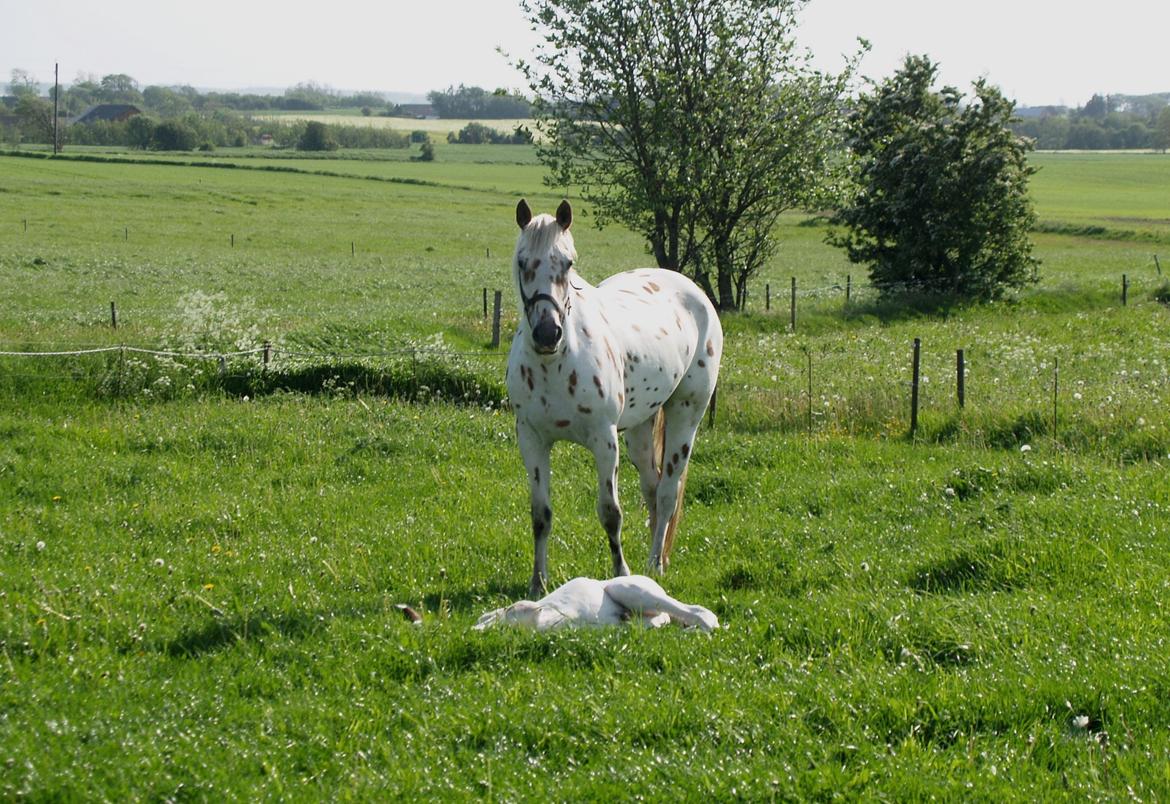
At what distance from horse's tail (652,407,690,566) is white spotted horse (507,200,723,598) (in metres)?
0.01

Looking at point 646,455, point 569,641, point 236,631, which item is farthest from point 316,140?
point 569,641

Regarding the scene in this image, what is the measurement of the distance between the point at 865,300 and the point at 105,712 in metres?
29.5

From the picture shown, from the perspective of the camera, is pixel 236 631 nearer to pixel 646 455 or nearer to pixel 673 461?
pixel 646 455

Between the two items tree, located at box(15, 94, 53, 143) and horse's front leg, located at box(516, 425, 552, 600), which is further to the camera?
tree, located at box(15, 94, 53, 143)

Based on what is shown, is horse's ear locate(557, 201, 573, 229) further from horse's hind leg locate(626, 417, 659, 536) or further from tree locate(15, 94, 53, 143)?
tree locate(15, 94, 53, 143)

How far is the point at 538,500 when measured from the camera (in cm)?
877


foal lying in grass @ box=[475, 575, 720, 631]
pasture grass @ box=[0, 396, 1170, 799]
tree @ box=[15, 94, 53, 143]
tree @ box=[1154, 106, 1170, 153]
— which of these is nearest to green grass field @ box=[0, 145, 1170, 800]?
pasture grass @ box=[0, 396, 1170, 799]

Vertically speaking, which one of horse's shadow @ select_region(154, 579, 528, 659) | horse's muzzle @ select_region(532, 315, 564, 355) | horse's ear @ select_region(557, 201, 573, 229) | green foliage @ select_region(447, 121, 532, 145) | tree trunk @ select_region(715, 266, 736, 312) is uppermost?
green foliage @ select_region(447, 121, 532, 145)

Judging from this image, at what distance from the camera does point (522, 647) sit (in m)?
7.07

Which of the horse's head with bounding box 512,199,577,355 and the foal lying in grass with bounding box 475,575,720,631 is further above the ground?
the horse's head with bounding box 512,199,577,355

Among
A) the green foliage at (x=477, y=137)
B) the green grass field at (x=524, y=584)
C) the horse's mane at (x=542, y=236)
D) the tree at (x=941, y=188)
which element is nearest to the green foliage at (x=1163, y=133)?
the green foliage at (x=477, y=137)

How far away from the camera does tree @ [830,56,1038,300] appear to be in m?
32.5

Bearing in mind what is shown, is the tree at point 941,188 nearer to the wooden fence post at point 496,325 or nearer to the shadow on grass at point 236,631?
the wooden fence post at point 496,325

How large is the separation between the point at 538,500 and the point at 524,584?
0.75 meters
